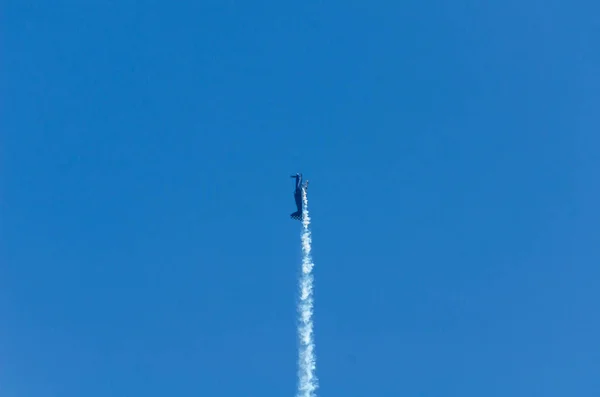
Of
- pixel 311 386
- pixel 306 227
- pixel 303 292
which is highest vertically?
pixel 306 227

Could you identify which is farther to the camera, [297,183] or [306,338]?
[306,338]

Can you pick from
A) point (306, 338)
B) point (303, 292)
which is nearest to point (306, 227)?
point (303, 292)

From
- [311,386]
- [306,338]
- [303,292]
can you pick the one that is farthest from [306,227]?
[311,386]

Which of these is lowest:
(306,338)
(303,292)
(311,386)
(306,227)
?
(311,386)

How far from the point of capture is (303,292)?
3056 inches

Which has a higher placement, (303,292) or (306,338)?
(303,292)

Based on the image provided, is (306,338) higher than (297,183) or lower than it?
lower

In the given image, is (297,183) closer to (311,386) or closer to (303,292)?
(303,292)

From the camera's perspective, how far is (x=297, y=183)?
71125 millimetres

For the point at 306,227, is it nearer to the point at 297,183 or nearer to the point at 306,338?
the point at 297,183

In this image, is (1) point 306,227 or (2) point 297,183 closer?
(2) point 297,183

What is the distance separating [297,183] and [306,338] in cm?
2022

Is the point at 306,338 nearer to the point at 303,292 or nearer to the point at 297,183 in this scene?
the point at 303,292

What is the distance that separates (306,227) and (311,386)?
65.0ft
